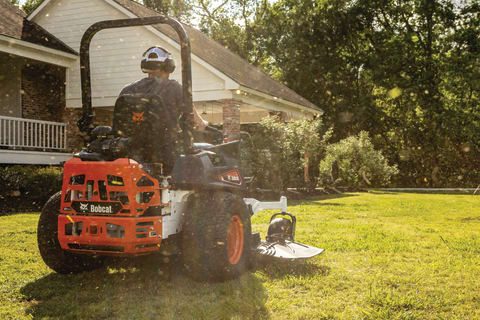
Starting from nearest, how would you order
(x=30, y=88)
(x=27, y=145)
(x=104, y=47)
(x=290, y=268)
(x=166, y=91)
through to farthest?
(x=166, y=91)
(x=290, y=268)
(x=27, y=145)
(x=30, y=88)
(x=104, y=47)

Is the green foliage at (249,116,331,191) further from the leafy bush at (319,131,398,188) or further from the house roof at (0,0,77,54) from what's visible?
the house roof at (0,0,77,54)

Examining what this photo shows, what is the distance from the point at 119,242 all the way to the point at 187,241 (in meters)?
0.65

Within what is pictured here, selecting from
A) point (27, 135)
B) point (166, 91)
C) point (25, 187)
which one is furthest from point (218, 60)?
point (166, 91)

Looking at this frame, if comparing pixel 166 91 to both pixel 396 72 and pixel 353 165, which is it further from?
pixel 396 72

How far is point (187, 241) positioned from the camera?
4.48 metres

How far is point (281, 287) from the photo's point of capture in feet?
15.2

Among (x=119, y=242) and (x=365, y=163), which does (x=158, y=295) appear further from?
(x=365, y=163)

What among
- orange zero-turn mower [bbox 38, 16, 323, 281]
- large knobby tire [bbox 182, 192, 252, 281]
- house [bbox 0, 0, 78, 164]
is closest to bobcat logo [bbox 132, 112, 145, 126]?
orange zero-turn mower [bbox 38, 16, 323, 281]

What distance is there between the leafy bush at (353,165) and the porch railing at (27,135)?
993 cm

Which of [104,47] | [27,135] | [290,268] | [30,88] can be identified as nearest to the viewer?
[290,268]

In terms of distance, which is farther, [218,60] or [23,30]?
[218,60]

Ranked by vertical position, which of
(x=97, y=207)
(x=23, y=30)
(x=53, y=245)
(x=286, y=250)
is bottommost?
(x=286, y=250)

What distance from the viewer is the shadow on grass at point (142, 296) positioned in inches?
151

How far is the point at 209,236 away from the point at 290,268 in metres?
1.36
